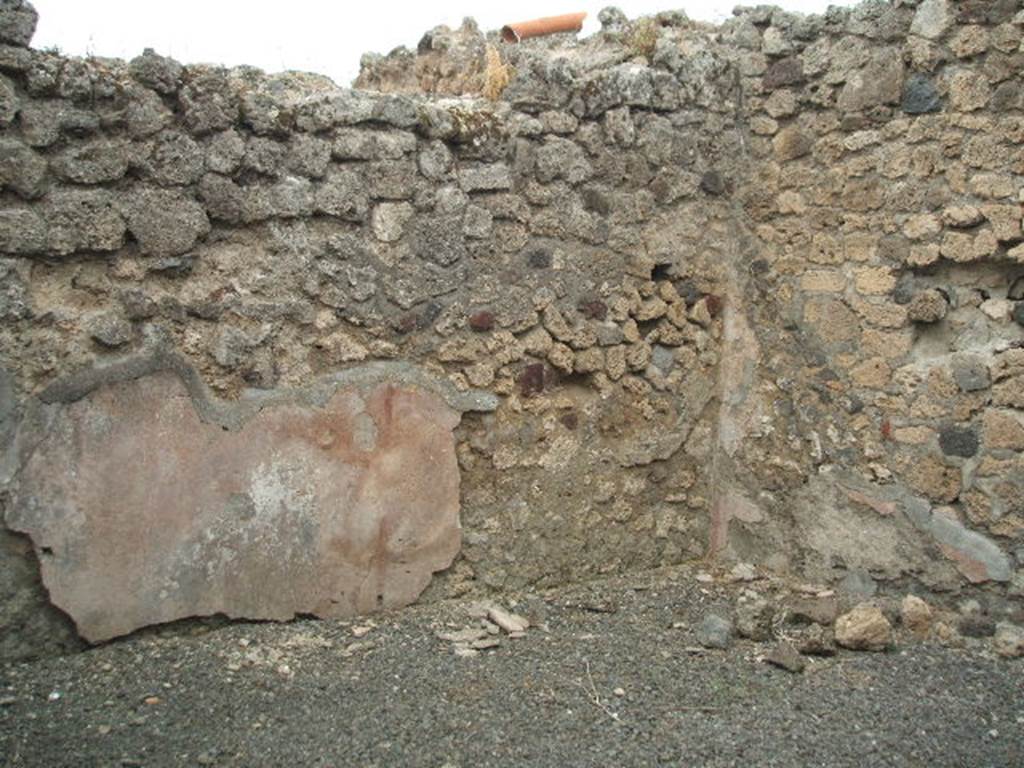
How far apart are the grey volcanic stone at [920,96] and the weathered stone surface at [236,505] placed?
6.39 feet

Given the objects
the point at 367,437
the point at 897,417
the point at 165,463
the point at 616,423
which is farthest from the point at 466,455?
the point at 897,417

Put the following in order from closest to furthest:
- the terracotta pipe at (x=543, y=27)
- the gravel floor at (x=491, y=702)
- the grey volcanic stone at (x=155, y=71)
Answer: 1. the gravel floor at (x=491, y=702)
2. the grey volcanic stone at (x=155, y=71)
3. the terracotta pipe at (x=543, y=27)

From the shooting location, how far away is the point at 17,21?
2895mm

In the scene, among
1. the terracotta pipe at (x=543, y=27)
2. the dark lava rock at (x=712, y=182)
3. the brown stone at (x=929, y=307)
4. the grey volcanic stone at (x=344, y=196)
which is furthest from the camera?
the terracotta pipe at (x=543, y=27)

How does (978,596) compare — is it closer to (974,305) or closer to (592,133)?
(974,305)

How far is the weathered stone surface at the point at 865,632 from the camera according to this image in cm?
345

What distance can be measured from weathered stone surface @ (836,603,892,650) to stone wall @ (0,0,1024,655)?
0.34 meters

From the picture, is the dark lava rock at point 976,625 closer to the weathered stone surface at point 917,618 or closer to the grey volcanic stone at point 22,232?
the weathered stone surface at point 917,618

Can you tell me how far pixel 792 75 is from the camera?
4.03 m

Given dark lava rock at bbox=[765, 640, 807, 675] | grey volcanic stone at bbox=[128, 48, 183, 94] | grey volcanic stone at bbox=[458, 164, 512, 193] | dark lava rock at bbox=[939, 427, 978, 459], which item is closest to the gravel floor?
dark lava rock at bbox=[765, 640, 807, 675]

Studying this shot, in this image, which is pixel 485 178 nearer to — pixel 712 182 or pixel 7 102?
pixel 712 182

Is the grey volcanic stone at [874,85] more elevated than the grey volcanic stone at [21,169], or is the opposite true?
the grey volcanic stone at [874,85]

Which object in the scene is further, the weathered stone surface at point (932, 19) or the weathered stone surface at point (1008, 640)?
the weathered stone surface at point (932, 19)

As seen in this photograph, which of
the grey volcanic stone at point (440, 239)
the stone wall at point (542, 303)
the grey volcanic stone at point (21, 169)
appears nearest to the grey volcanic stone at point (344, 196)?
the stone wall at point (542, 303)
